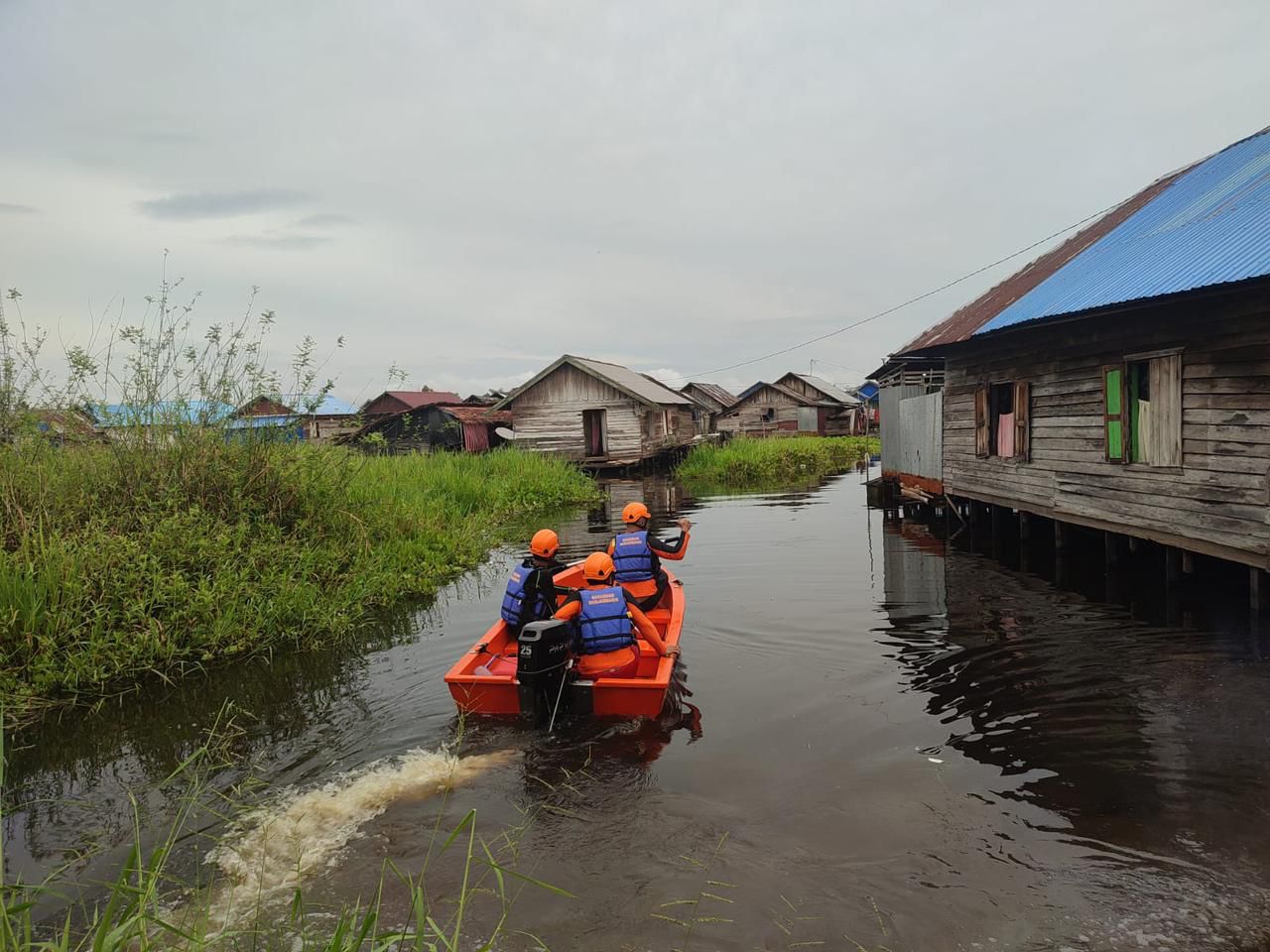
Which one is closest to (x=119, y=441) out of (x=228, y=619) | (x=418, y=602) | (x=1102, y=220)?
(x=228, y=619)

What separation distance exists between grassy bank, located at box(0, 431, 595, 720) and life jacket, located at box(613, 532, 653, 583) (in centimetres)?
372

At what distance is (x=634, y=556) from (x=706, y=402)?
52.0 metres

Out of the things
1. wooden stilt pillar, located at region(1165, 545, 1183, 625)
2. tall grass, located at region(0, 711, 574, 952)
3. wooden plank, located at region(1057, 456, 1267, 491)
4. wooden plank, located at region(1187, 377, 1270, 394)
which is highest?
wooden plank, located at region(1187, 377, 1270, 394)

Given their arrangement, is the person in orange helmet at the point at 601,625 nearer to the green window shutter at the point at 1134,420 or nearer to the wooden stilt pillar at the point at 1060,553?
the green window shutter at the point at 1134,420

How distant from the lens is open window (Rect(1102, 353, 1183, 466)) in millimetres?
9773

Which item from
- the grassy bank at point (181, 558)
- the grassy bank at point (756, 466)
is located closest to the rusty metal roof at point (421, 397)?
the grassy bank at point (756, 466)

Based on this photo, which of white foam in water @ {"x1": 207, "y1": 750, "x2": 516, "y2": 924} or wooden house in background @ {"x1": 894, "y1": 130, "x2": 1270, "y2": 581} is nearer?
white foam in water @ {"x1": 207, "y1": 750, "x2": 516, "y2": 924}

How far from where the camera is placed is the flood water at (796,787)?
14.3 ft

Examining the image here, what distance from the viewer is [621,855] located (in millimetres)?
4941

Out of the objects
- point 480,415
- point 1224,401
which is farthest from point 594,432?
point 1224,401

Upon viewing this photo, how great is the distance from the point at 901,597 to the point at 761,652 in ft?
11.4

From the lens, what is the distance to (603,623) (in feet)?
22.5

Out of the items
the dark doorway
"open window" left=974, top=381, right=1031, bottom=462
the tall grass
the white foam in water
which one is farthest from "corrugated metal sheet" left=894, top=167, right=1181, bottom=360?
the dark doorway

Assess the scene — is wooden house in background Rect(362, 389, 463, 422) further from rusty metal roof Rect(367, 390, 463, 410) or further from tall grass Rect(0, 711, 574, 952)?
tall grass Rect(0, 711, 574, 952)
